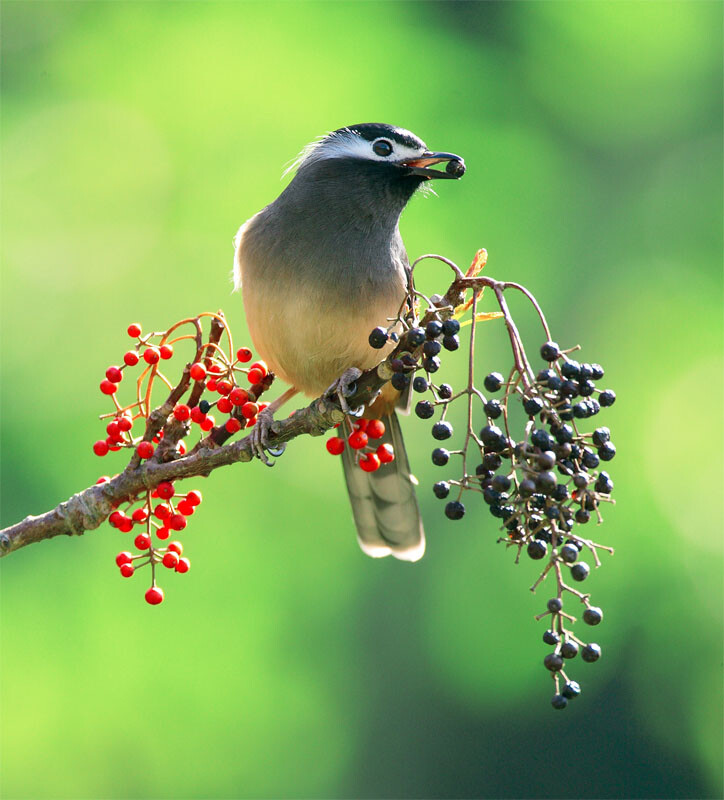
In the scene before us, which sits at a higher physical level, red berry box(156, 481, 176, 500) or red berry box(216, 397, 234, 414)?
red berry box(216, 397, 234, 414)

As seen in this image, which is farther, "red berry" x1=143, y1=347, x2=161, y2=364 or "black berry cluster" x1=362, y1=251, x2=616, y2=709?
"red berry" x1=143, y1=347, x2=161, y2=364

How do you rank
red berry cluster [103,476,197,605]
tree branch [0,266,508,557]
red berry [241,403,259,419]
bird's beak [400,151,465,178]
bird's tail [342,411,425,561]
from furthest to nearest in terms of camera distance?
bird's tail [342,411,425,561] < bird's beak [400,151,465,178] < red berry [241,403,259,419] < red berry cluster [103,476,197,605] < tree branch [0,266,508,557]

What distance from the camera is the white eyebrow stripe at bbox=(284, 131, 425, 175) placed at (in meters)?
3.67

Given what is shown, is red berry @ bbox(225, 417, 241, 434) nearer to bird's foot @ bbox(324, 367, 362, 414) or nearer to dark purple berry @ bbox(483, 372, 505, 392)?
bird's foot @ bbox(324, 367, 362, 414)

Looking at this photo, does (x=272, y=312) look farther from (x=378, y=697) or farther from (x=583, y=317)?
(x=583, y=317)

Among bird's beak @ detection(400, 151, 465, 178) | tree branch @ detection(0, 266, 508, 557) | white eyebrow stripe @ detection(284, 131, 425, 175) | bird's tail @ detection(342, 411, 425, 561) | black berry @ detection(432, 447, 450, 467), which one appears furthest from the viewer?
bird's tail @ detection(342, 411, 425, 561)

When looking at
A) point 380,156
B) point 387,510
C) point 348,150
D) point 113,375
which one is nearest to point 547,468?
point 113,375

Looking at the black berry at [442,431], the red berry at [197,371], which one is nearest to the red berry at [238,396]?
the red berry at [197,371]

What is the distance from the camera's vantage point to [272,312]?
3611 millimetres

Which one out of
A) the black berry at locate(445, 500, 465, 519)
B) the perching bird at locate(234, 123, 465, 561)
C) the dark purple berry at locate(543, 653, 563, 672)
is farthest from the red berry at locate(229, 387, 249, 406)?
the dark purple berry at locate(543, 653, 563, 672)

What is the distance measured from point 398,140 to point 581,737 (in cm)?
538

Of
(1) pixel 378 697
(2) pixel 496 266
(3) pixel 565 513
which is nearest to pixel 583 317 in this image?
(2) pixel 496 266

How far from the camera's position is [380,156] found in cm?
372

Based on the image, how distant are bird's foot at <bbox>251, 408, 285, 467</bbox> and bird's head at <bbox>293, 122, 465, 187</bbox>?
45.5 inches
